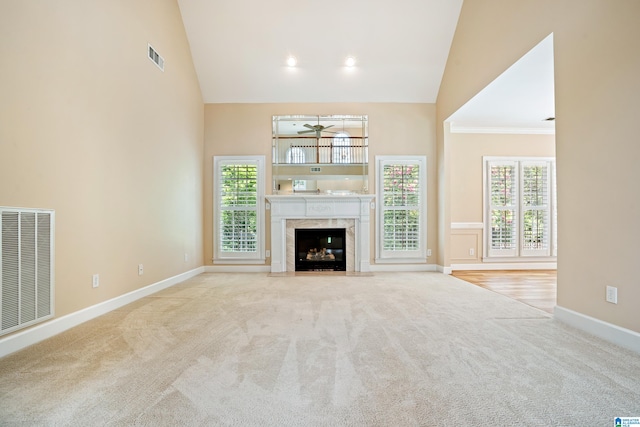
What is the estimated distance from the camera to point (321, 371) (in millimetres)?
2059

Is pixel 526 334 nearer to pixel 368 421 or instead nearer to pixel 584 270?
pixel 584 270

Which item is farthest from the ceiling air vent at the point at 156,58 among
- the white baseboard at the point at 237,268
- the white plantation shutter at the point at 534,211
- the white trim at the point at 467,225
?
the white plantation shutter at the point at 534,211

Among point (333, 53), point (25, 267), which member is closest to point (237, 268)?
point (25, 267)

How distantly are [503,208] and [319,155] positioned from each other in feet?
12.3

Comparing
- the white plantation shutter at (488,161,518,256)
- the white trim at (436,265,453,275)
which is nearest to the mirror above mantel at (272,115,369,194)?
the white trim at (436,265,453,275)

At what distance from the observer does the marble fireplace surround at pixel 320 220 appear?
632cm

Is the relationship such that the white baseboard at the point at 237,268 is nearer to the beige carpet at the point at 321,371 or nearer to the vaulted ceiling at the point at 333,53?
the beige carpet at the point at 321,371

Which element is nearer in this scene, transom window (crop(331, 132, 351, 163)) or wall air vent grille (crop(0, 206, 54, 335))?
wall air vent grille (crop(0, 206, 54, 335))

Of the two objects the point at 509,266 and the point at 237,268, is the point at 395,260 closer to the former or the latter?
the point at 509,266

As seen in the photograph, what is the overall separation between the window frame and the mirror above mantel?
28 cm

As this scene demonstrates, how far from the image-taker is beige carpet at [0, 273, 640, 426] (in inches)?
62.5

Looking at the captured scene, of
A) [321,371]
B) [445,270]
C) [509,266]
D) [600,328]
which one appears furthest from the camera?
[509,266]

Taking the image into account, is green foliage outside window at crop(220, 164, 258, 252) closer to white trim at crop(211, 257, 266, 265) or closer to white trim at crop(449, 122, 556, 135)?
white trim at crop(211, 257, 266, 265)

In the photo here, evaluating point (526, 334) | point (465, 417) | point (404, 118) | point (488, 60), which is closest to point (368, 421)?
point (465, 417)
